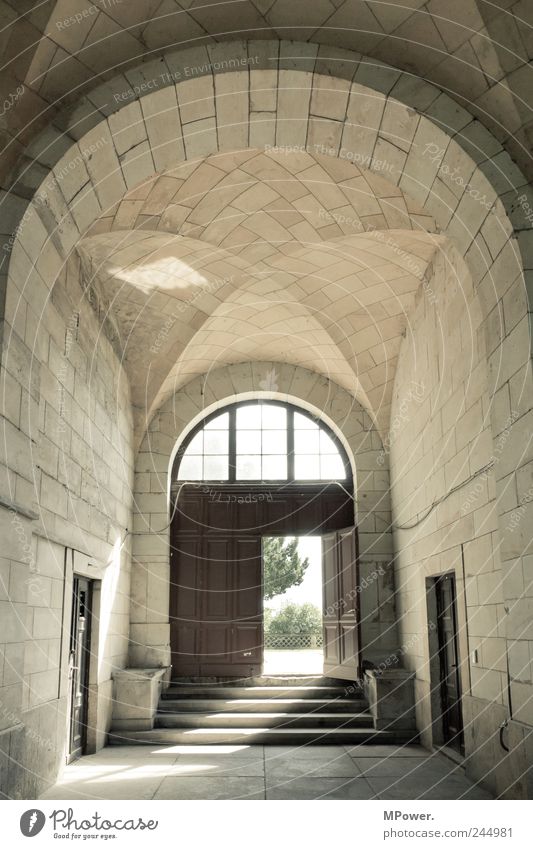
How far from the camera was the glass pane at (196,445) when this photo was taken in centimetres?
1112

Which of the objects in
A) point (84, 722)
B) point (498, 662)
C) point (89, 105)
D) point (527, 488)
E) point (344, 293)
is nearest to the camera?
point (527, 488)

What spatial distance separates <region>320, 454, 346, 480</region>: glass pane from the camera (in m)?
11.0

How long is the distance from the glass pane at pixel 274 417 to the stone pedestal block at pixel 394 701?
4.04 metres

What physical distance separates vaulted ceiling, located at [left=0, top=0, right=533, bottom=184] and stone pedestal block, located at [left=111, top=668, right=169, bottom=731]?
6133 mm

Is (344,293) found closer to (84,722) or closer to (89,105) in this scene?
(89,105)

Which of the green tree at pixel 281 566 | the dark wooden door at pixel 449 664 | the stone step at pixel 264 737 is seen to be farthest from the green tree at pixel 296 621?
the dark wooden door at pixel 449 664

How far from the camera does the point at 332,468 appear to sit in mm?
11047

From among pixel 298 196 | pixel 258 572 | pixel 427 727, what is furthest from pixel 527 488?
pixel 258 572

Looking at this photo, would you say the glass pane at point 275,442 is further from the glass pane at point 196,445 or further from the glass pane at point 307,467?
the glass pane at point 196,445

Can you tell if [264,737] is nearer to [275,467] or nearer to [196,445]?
[275,467]

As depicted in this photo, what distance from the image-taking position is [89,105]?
15.1 feet

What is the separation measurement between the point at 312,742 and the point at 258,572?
289cm
